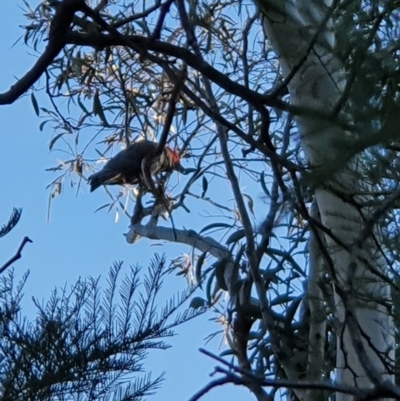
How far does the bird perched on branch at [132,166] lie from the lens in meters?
3.04

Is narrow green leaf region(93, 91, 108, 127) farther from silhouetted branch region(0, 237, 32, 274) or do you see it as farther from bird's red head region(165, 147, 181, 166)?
silhouetted branch region(0, 237, 32, 274)

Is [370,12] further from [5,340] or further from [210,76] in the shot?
[5,340]

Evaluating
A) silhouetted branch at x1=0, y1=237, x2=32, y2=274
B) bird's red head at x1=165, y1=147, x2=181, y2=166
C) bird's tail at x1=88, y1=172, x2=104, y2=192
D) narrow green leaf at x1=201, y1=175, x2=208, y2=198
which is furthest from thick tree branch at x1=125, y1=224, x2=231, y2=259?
silhouetted branch at x1=0, y1=237, x2=32, y2=274

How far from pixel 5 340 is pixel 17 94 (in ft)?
1.51

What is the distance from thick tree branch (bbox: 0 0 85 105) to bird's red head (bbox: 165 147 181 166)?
1470mm

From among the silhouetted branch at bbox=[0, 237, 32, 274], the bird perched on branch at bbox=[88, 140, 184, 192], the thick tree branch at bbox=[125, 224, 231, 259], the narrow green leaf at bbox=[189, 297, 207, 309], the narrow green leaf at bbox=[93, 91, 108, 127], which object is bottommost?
the silhouetted branch at bbox=[0, 237, 32, 274]

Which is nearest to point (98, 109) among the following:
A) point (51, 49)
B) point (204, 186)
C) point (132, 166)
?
point (204, 186)

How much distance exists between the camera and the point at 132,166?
10.4 feet

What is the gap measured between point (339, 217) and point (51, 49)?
22.9 inches

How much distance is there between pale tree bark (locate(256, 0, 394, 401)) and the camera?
3.96 ft

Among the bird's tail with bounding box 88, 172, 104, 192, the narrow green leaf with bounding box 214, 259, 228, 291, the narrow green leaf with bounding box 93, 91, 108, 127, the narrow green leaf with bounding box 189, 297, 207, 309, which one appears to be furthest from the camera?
the bird's tail with bounding box 88, 172, 104, 192

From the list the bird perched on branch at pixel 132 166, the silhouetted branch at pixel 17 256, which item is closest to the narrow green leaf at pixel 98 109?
the bird perched on branch at pixel 132 166

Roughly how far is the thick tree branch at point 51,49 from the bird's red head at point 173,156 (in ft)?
4.82

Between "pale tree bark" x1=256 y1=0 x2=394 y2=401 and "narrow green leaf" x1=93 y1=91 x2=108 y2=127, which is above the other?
"narrow green leaf" x1=93 y1=91 x2=108 y2=127
